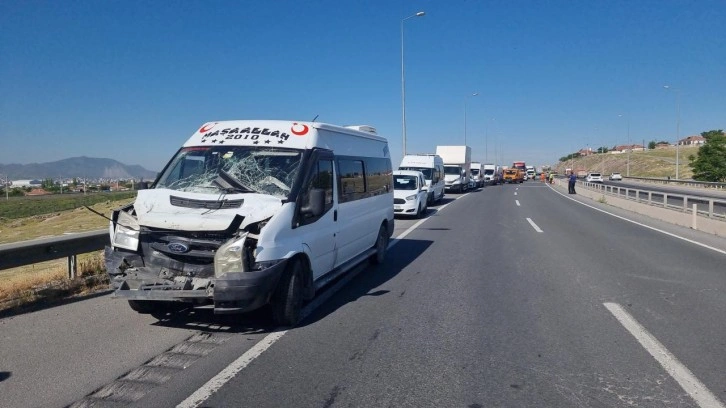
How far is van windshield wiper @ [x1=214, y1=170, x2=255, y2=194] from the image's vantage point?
6.37m

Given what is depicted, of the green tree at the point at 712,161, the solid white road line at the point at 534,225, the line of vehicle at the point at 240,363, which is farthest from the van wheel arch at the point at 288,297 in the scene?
the green tree at the point at 712,161

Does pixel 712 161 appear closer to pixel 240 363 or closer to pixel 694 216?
pixel 694 216

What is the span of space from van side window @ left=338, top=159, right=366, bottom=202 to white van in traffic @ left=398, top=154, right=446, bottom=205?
62.3 feet

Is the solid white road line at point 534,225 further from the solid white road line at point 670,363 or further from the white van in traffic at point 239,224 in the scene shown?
the white van in traffic at point 239,224

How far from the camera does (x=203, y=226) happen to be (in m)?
5.72

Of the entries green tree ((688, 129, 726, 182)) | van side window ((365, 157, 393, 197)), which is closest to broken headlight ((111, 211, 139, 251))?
van side window ((365, 157, 393, 197))

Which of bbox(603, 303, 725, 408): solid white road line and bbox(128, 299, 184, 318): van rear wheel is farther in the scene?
bbox(128, 299, 184, 318): van rear wheel

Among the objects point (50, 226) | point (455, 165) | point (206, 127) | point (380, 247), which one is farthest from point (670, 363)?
point (455, 165)

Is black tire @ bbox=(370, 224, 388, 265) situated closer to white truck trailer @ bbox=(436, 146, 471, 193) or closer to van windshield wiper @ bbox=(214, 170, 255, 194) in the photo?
van windshield wiper @ bbox=(214, 170, 255, 194)

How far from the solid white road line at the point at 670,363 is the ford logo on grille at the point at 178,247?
4639mm

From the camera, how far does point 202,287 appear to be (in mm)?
5645

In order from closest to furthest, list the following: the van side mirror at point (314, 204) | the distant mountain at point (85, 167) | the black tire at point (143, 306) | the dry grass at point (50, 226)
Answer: the van side mirror at point (314, 204), the black tire at point (143, 306), the dry grass at point (50, 226), the distant mountain at point (85, 167)

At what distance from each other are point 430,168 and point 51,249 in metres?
23.1

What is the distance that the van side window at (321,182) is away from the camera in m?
6.53
